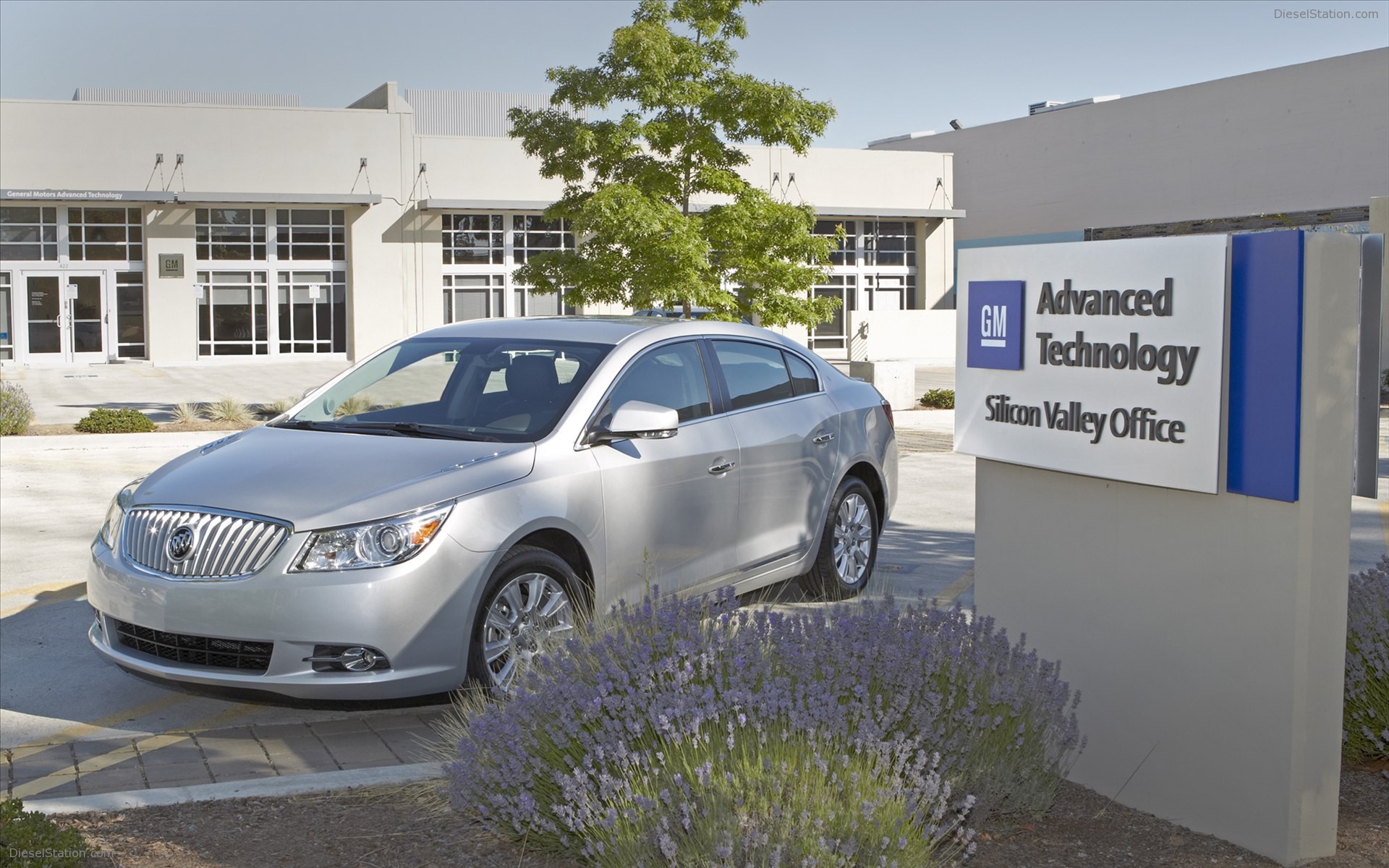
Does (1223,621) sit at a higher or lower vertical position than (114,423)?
higher

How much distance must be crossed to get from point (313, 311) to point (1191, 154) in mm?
29642

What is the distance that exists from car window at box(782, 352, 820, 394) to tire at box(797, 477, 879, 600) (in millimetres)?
596

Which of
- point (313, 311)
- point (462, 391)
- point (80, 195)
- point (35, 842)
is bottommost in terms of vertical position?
point (35, 842)

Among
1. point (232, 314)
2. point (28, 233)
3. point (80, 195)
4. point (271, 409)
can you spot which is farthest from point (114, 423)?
point (28, 233)

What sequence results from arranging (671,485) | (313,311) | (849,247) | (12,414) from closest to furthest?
(671,485)
(12,414)
(313,311)
(849,247)

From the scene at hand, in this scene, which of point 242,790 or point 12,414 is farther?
point 12,414

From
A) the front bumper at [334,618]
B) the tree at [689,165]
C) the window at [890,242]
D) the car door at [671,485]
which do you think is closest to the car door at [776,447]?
the car door at [671,485]

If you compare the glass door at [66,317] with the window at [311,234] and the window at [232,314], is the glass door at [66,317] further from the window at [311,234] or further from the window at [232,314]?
the window at [311,234]

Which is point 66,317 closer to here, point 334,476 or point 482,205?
point 482,205

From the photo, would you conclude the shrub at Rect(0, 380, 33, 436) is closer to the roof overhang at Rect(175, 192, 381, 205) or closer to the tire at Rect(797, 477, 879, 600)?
the tire at Rect(797, 477, 879, 600)

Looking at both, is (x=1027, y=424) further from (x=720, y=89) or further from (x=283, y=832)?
(x=720, y=89)

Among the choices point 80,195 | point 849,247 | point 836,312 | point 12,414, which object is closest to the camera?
point 12,414

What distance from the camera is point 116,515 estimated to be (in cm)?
608

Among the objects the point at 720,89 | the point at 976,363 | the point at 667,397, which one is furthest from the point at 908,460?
the point at 976,363
